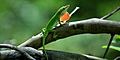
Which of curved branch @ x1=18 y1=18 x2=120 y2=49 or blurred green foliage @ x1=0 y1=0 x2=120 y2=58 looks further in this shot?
blurred green foliage @ x1=0 y1=0 x2=120 y2=58

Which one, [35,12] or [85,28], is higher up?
[35,12]

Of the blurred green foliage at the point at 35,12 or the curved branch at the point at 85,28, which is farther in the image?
the blurred green foliage at the point at 35,12

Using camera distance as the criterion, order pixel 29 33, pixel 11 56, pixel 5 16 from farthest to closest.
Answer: pixel 5 16 → pixel 29 33 → pixel 11 56

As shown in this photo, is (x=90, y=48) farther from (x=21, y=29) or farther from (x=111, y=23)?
(x=111, y=23)

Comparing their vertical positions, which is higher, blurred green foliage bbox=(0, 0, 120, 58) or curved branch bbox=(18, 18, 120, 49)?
blurred green foliage bbox=(0, 0, 120, 58)

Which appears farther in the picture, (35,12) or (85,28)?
(35,12)

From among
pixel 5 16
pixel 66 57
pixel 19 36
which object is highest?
pixel 5 16

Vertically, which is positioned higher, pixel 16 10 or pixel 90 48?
pixel 16 10

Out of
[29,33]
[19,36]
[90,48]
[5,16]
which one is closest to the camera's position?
[90,48]

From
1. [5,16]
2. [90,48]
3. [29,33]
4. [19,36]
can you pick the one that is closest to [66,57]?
[90,48]

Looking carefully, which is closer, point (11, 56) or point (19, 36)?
point (11, 56)

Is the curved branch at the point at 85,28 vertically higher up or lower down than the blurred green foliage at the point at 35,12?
lower down
